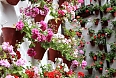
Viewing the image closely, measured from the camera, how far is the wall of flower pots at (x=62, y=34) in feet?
8.79

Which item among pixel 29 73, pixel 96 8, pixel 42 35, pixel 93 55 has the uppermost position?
pixel 96 8

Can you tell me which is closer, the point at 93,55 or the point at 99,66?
the point at 99,66

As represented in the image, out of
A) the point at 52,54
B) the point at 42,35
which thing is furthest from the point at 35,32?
the point at 52,54

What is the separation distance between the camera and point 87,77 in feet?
21.3

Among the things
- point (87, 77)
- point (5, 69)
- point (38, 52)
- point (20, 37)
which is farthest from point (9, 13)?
point (87, 77)

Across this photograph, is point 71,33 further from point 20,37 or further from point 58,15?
point 20,37

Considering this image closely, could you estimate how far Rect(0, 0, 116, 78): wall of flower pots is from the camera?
105 inches

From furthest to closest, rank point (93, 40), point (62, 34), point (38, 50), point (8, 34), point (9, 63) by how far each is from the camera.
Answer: point (93, 40) < point (62, 34) < point (38, 50) < point (8, 34) < point (9, 63)

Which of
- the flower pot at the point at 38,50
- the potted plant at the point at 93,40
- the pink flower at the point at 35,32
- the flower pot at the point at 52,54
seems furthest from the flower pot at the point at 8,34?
the potted plant at the point at 93,40

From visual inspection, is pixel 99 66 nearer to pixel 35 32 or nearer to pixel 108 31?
pixel 108 31

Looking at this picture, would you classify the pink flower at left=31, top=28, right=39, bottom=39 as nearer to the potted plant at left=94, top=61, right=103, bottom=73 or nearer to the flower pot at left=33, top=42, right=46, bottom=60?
the flower pot at left=33, top=42, right=46, bottom=60

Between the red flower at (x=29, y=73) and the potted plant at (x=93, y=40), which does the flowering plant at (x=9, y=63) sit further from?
the potted plant at (x=93, y=40)

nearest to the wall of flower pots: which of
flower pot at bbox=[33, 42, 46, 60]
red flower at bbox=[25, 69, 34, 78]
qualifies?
flower pot at bbox=[33, 42, 46, 60]

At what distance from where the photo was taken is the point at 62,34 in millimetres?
4715
